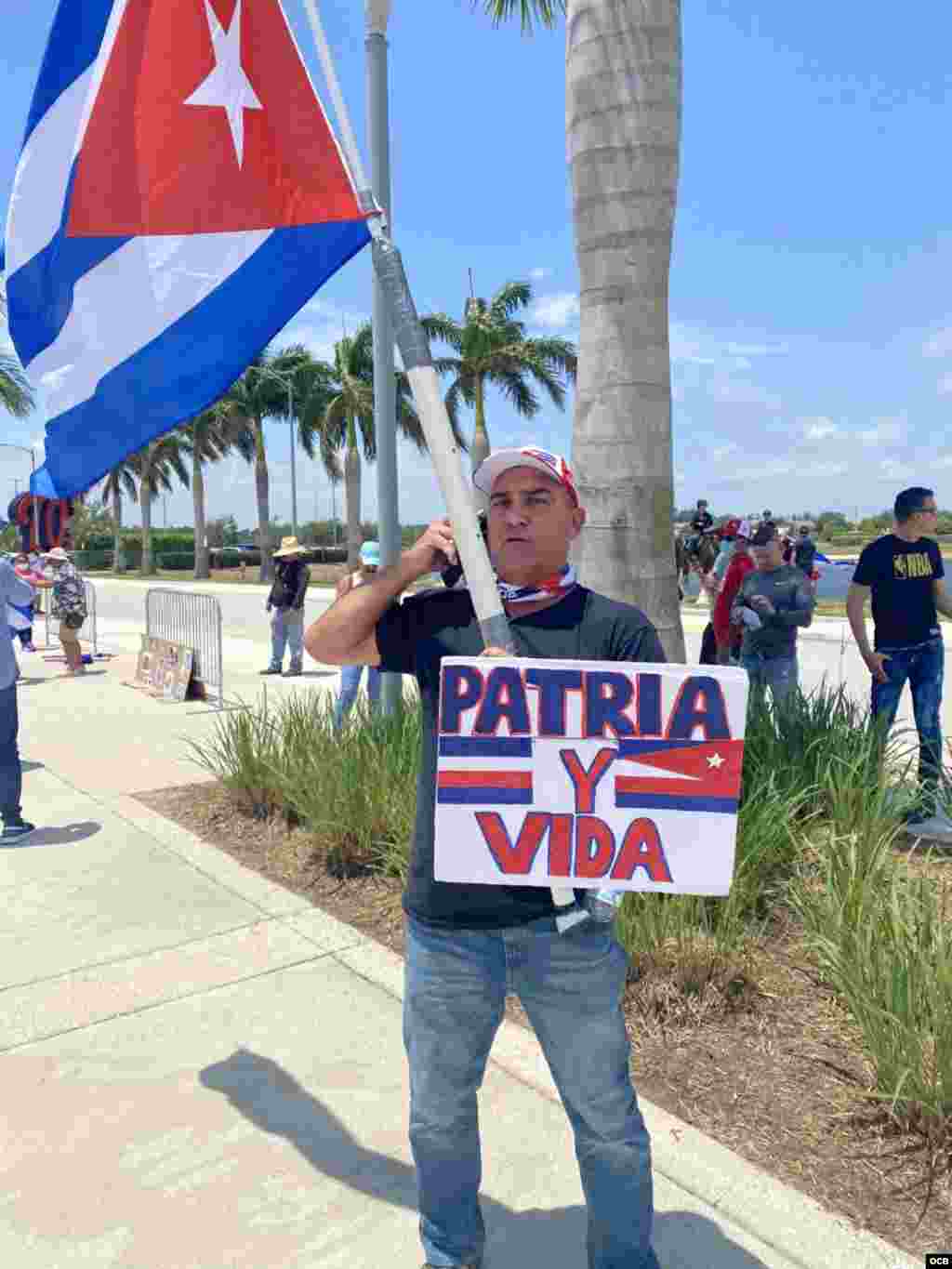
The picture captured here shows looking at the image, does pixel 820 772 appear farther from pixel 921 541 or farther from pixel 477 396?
pixel 477 396

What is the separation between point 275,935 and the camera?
418 cm

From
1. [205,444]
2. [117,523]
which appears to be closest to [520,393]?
[205,444]

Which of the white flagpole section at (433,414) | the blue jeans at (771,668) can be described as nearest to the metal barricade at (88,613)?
the blue jeans at (771,668)

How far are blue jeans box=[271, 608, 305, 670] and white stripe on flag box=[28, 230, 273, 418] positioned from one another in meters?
8.82

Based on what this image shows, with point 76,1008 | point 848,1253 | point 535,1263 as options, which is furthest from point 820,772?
point 76,1008

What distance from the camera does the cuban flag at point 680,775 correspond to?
6.68 ft

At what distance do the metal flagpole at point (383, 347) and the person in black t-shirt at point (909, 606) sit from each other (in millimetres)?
2795

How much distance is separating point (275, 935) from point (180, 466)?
162 ft

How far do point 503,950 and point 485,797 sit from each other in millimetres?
334

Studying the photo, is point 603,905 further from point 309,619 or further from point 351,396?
point 351,396

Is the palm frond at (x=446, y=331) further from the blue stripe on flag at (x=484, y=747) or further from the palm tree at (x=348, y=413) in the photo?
the blue stripe on flag at (x=484, y=747)

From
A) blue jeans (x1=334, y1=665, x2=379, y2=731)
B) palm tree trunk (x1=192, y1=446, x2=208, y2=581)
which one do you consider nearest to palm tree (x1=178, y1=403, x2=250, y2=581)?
palm tree trunk (x1=192, y1=446, x2=208, y2=581)

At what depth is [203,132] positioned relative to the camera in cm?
300

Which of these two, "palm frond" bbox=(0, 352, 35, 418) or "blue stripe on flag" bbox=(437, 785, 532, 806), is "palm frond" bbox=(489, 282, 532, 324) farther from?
"blue stripe on flag" bbox=(437, 785, 532, 806)
